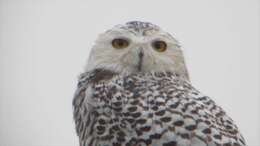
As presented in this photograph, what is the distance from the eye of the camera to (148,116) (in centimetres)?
586

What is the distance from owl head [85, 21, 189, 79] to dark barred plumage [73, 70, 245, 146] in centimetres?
32

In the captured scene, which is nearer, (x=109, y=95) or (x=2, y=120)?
(x=109, y=95)

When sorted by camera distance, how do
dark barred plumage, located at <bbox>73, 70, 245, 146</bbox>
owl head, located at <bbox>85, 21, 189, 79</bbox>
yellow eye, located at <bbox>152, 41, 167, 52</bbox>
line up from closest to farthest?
dark barred plumage, located at <bbox>73, 70, 245, 146</bbox>, owl head, located at <bbox>85, 21, 189, 79</bbox>, yellow eye, located at <bbox>152, 41, 167, 52</bbox>

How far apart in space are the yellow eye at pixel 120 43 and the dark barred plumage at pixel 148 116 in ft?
1.96

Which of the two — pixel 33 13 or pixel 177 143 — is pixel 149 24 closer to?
pixel 177 143

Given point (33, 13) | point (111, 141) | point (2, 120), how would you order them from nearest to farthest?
1. point (111, 141)
2. point (2, 120)
3. point (33, 13)

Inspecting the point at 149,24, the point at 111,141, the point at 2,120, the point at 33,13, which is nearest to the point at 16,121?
the point at 2,120

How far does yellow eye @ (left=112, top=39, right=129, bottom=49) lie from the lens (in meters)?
7.27

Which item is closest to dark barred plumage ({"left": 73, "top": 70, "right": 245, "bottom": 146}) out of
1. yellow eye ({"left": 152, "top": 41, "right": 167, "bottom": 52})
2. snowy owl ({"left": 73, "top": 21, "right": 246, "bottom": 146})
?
snowy owl ({"left": 73, "top": 21, "right": 246, "bottom": 146})

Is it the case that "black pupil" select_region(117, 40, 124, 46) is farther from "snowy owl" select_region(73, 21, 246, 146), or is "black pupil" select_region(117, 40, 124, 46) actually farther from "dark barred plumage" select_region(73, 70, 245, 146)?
"dark barred plumage" select_region(73, 70, 245, 146)

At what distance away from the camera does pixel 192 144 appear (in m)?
5.58

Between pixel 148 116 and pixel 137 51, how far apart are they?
1.36m

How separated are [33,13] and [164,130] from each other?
515ft

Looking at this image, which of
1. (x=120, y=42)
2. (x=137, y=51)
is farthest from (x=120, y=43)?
(x=137, y=51)
